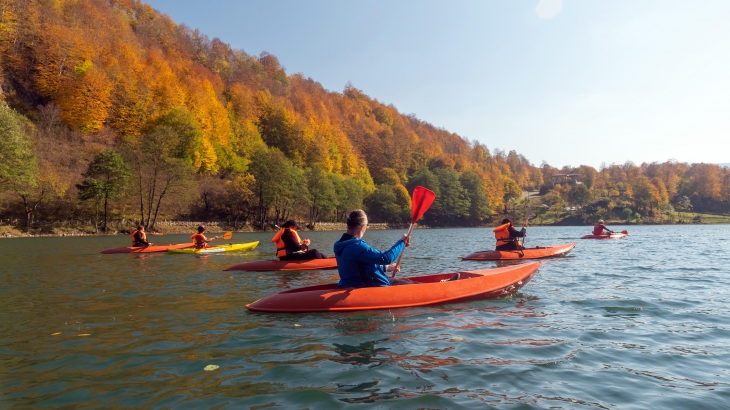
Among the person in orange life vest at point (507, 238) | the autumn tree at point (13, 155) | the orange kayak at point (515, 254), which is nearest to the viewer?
the orange kayak at point (515, 254)

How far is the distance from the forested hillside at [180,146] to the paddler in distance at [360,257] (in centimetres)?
3548

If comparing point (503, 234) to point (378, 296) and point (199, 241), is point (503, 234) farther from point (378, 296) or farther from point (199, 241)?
point (199, 241)

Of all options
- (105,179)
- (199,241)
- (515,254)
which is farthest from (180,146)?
Result: (515,254)

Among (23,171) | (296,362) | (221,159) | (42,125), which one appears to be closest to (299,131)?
(221,159)

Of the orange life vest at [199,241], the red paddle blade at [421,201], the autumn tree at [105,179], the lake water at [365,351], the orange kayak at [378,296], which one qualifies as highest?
the autumn tree at [105,179]

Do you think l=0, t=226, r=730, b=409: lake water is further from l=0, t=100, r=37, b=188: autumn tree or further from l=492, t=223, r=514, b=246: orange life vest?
l=0, t=100, r=37, b=188: autumn tree

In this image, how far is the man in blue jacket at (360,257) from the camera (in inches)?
275

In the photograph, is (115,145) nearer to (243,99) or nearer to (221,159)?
(221,159)

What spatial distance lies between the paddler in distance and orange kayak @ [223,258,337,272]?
6426 millimetres

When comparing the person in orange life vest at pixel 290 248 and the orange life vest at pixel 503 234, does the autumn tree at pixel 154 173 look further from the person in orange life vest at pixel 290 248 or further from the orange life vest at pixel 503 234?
the orange life vest at pixel 503 234

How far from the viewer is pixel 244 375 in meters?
4.50

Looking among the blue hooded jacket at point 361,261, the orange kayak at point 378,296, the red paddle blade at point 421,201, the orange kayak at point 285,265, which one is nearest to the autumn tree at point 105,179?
the orange kayak at point 285,265

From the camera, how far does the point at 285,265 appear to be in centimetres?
1399

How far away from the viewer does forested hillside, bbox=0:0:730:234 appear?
129 ft
